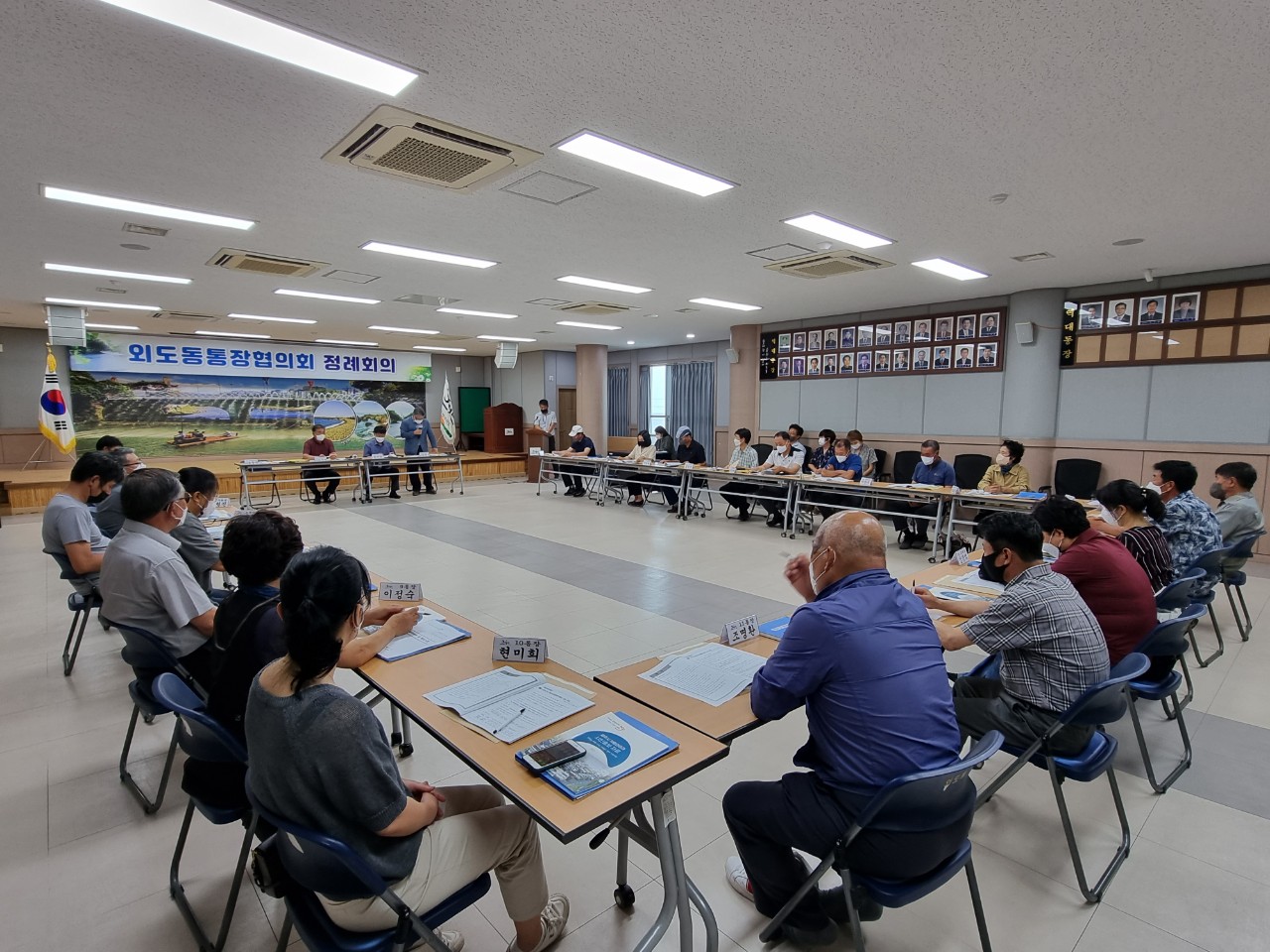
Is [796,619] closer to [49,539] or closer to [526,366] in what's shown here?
[49,539]

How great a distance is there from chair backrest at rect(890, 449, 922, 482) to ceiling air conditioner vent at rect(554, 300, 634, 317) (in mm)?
4171

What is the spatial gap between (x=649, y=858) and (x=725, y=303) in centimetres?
715

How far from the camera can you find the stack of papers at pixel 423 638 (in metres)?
2.01

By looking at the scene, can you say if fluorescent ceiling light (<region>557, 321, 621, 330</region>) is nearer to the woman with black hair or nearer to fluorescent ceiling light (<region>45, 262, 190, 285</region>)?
fluorescent ceiling light (<region>45, 262, 190, 285</region>)

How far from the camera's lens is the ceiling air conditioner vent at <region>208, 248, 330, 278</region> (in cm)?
549

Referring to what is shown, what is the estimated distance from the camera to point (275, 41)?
229 cm

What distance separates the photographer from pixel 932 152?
3.25 m

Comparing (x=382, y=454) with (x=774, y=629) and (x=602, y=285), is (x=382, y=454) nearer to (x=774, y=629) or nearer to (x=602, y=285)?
(x=602, y=285)

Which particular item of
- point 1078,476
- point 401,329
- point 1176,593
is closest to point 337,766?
point 1176,593

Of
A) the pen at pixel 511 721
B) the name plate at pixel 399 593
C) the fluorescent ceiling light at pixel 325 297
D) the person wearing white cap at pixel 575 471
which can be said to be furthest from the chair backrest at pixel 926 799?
the person wearing white cap at pixel 575 471

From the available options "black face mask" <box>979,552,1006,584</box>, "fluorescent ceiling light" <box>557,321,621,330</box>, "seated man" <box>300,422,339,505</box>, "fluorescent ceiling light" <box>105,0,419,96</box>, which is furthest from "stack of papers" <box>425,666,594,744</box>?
"seated man" <box>300,422,339,505</box>

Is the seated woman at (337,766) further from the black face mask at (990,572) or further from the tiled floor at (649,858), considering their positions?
the black face mask at (990,572)

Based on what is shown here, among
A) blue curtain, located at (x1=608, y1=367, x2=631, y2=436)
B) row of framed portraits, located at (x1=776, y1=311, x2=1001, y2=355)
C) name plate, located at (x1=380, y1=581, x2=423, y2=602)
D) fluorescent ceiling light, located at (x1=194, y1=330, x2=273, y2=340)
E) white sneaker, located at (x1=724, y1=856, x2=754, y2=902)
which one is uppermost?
fluorescent ceiling light, located at (x1=194, y1=330, x2=273, y2=340)

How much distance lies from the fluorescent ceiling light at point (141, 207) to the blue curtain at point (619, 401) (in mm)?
9897
